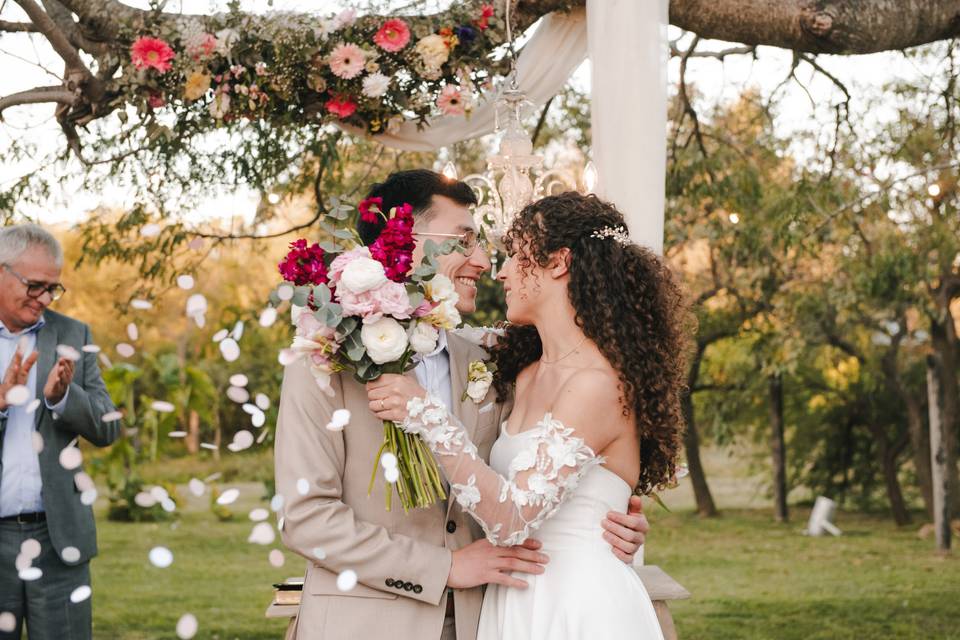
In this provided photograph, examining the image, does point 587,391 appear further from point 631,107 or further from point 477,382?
point 631,107

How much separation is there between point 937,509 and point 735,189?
4.49m

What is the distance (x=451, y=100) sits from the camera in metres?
4.52

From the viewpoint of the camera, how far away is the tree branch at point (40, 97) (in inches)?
169

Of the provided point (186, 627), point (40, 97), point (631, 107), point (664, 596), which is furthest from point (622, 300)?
point (40, 97)

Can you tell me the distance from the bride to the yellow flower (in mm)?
2095

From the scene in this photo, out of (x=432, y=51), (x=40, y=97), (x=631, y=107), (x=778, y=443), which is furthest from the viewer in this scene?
(x=778, y=443)

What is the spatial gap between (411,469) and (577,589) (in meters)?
0.60

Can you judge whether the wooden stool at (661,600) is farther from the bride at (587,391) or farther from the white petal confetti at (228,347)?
the white petal confetti at (228,347)

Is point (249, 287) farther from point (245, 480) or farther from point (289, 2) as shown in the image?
point (289, 2)

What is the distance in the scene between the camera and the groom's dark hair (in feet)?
9.17

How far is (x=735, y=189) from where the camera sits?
7543 millimetres

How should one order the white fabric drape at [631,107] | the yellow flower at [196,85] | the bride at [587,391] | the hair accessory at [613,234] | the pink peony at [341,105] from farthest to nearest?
the pink peony at [341,105] → the yellow flower at [196,85] → the white fabric drape at [631,107] → the hair accessory at [613,234] → the bride at [587,391]

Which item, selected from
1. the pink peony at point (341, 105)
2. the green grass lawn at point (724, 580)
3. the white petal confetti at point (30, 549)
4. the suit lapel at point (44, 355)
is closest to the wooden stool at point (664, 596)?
the white petal confetti at point (30, 549)

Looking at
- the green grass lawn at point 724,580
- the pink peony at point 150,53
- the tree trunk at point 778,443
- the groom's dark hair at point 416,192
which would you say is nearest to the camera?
the groom's dark hair at point 416,192
